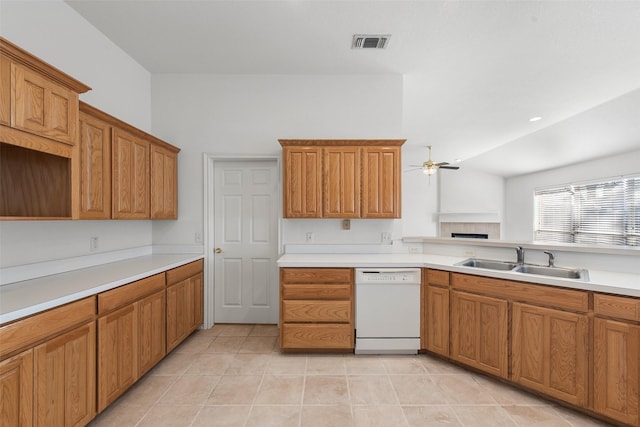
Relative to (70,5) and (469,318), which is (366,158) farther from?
(70,5)

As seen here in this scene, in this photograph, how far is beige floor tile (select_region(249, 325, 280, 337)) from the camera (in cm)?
→ 312

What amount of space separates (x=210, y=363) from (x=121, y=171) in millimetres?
1959

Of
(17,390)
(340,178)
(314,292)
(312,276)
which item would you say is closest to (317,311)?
(314,292)

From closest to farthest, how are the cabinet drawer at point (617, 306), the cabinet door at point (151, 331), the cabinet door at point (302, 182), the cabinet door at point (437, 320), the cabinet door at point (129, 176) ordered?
the cabinet drawer at point (617, 306), the cabinet door at point (151, 331), the cabinet door at point (129, 176), the cabinet door at point (437, 320), the cabinet door at point (302, 182)

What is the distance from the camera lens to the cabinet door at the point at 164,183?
2.82m

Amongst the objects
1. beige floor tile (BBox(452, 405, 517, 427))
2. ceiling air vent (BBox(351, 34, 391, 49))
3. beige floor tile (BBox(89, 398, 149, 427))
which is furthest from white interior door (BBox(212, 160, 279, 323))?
beige floor tile (BBox(452, 405, 517, 427))

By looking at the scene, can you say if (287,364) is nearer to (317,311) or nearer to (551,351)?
(317,311)

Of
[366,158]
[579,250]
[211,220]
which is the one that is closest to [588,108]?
[579,250]

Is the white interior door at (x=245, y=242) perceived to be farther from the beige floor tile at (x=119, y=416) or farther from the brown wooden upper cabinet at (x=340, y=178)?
the beige floor tile at (x=119, y=416)

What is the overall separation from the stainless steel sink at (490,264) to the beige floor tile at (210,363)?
8.11ft

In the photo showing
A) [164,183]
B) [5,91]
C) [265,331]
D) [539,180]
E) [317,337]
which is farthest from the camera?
[539,180]

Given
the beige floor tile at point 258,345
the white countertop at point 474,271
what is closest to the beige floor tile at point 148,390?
the beige floor tile at point 258,345

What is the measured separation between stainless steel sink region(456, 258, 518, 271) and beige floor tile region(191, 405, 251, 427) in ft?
7.51

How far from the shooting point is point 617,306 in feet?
5.70
